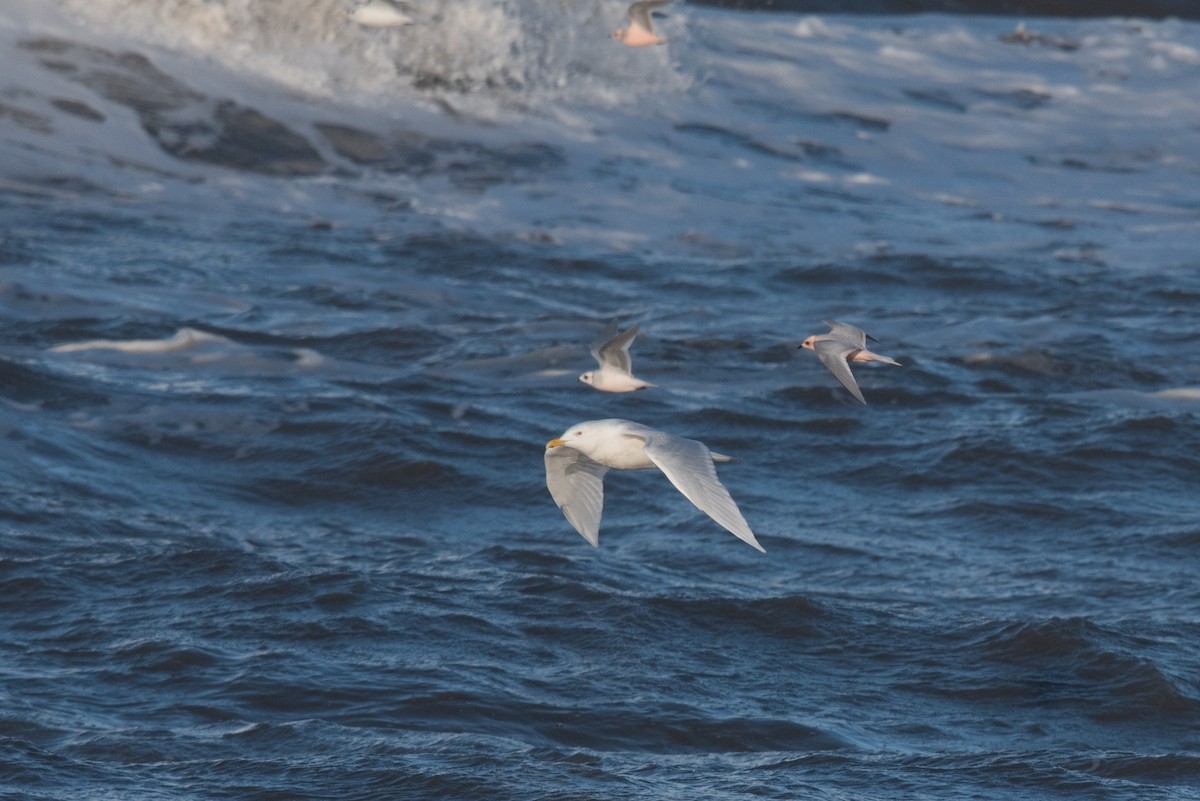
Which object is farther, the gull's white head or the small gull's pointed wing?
the small gull's pointed wing

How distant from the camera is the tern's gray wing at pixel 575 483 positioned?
6465mm

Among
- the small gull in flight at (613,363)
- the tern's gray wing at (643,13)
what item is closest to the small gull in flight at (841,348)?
the small gull in flight at (613,363)

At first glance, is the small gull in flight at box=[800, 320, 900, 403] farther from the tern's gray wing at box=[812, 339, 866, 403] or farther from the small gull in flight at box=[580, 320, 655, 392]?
the small gull in flight at box=[580, 320, 655, 392]

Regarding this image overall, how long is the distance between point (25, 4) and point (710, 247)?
27.1 feet

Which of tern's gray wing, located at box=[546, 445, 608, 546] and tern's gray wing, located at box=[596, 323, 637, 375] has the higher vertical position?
tern's gray wing, located at box=[596, 323, 637, 375]

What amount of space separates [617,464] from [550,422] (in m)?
4.57

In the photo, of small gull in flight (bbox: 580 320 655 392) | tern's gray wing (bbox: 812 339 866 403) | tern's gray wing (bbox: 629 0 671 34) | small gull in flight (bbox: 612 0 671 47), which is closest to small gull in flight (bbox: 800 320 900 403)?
tern's gray wing (bbox: 812 339 866 403)

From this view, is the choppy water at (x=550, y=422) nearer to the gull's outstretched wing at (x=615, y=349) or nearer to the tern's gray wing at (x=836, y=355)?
the gull's outstretched wing at (x=615, y=349)

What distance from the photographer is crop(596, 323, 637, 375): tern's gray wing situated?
7262 millimetres

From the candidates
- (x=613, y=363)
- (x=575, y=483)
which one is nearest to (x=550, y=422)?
(x=613, y=363)

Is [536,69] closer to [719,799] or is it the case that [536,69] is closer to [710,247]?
[710,247]

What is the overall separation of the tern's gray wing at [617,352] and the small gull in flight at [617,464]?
70cm

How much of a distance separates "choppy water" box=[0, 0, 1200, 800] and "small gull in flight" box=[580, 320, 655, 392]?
125cm

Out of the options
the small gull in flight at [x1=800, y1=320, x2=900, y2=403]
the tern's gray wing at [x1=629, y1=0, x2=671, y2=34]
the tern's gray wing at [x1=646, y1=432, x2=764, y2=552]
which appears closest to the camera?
the tern's gray wing at [x1=646, y1=432, x2=764, y2=552]
